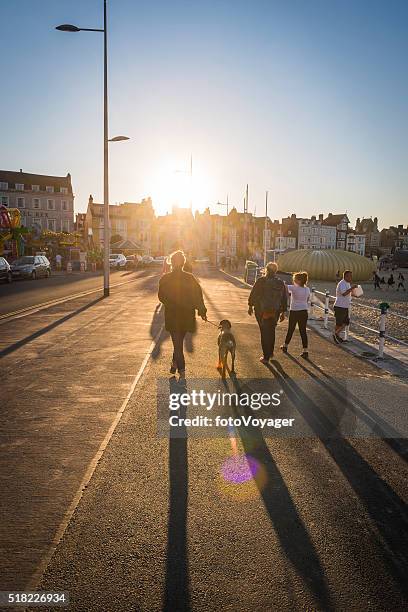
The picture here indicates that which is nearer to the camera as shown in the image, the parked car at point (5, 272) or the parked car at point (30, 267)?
the parked car at point (5, 272)

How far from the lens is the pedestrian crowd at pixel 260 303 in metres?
6.49

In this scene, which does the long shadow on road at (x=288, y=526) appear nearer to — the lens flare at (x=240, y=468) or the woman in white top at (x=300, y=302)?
the lens flare at (x=240, y=468)

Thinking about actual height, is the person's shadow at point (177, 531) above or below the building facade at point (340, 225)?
below

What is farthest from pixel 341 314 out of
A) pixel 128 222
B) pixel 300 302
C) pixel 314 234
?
pixel 314 234

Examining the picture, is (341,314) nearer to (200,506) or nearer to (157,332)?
(157,332)

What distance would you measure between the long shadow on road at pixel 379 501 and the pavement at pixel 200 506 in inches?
0.5

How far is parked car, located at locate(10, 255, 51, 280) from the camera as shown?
28516 mm

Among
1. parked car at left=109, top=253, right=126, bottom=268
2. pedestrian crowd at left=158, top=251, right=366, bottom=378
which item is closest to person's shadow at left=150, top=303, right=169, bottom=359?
pedestrian crowd at left=158, top=251, right=366, bottom=378

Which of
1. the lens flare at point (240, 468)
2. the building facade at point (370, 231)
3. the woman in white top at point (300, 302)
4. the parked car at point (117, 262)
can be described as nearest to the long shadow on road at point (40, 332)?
→ the lens flare at point (240, 468)

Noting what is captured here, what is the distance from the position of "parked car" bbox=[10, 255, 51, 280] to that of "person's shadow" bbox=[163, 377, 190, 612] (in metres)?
27.1

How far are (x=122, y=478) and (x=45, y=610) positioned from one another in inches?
55.6

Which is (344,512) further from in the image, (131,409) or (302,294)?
(302,294)

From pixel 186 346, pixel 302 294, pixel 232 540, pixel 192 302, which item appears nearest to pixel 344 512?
pixel 232 540

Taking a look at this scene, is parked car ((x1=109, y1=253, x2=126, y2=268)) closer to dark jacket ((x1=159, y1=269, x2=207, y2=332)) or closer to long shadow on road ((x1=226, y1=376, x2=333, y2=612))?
dark jacket ((x1=159, y1=269, x2=207, y2=332))
